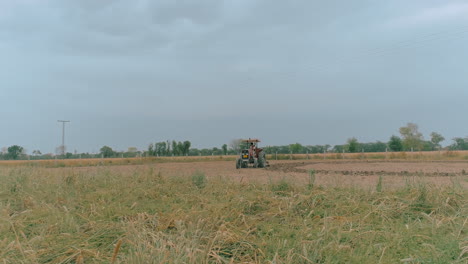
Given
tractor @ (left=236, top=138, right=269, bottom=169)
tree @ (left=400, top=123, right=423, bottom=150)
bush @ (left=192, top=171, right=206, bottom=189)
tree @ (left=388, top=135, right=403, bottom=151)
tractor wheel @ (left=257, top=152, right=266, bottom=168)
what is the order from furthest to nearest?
1. tree @ (left=388, top=135, right=403, bottom=151)
2. tree @ (left=400, top=123, right=423, bottom=150)
3. tractor wheel @ (left=257, top=152, right=266, bottom=168)
4. tractor @ (left=236, top=138, right=269, bottom=169)
5. bush @ (left=192, top=171, right=206, bottom=189)

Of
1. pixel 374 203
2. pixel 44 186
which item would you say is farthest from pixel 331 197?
pixel 44 186

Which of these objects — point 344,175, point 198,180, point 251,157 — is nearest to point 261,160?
point 251,157

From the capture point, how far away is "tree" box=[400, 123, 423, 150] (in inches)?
1943

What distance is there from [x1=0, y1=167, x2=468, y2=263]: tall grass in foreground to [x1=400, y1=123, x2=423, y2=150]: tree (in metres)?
49.1

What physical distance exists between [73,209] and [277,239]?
3462 millimetres

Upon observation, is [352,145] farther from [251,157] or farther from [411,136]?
[251,157]

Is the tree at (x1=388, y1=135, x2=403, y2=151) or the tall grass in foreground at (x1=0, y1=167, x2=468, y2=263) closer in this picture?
the tall grass in foreground at (x1=0, y1=167, x2=468, y2=263)

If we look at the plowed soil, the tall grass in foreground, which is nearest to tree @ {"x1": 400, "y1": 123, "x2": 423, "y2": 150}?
the plowed soil

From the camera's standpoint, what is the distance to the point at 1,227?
13.1ft

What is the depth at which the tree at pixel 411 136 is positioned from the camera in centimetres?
4934

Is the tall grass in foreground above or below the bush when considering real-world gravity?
below

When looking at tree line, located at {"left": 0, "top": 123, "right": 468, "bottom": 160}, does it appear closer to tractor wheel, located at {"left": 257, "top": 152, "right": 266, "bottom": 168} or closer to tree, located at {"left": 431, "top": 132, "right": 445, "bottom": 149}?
tree, located at {"left": 431, "top": 132, "right": 445, "bottom": 149}

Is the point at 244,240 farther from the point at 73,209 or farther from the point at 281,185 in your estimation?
the point at 281,185

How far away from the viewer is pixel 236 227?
4055 millimetres
